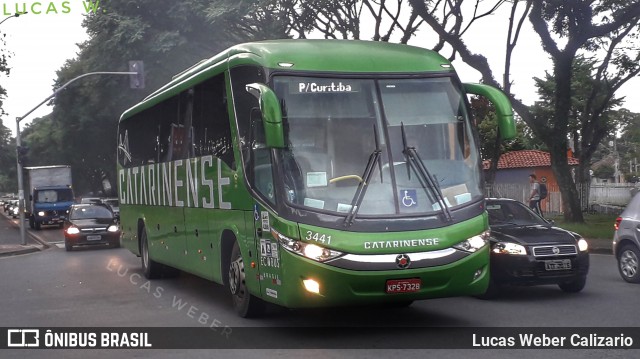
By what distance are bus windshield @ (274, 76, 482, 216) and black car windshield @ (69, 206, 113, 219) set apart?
64.1 ft

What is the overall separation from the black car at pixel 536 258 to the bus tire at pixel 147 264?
7.13m

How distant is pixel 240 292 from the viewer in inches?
425

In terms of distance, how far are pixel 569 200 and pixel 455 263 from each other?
67.3 ft

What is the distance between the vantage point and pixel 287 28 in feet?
105

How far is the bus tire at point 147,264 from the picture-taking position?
16.5m

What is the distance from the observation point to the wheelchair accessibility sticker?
9.02 metres

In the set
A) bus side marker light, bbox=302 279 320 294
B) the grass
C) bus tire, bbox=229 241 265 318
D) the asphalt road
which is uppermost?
bus side marker light, bbox=302 279 320 294

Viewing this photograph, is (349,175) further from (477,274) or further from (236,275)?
(236,275)

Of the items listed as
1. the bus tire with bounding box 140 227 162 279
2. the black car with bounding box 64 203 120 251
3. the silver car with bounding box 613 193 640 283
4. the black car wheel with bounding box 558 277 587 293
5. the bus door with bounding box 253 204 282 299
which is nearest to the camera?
the bus door with bounding box 253 204 282 299

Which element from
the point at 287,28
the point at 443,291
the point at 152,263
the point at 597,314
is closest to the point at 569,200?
the point at 287,28

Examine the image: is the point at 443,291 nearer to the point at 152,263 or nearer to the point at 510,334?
the point at 510,334

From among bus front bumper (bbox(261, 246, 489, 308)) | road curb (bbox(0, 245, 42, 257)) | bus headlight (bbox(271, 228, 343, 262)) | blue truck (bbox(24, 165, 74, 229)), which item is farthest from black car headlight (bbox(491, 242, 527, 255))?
blue truck (bbox(24, 165, 74, 229))

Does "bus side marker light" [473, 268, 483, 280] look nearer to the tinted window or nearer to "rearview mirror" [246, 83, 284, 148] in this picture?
"rearview mirror" [246, 83, 284, 148]

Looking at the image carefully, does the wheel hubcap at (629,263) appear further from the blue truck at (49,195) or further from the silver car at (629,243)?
the blue truck at (49,195)
